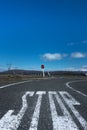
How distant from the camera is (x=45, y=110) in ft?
20.9

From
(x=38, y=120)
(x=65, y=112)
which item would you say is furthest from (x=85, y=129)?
(x=65, y=112)

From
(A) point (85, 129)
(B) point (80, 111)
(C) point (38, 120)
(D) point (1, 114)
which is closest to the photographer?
(A) point (85, 129)

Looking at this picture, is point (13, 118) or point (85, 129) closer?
point (85, 129)

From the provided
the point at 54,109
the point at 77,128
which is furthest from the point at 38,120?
the point at 54,109

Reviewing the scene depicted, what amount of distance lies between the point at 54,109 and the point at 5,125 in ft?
7.17

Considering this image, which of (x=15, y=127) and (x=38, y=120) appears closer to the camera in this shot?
(x=15, y=127)

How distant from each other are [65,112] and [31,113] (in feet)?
3.20

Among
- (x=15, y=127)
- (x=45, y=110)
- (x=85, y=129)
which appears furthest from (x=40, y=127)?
(x=45, y=110)

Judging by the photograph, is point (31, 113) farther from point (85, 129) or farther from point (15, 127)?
point (85, 129)

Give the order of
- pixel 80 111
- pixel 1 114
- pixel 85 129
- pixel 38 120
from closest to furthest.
→ pixel 85 129, pixel 38 120, pixel 1 114, pixel 80 111

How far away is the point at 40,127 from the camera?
14.9ft

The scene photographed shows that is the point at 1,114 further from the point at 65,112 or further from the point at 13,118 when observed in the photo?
the point at 65,112

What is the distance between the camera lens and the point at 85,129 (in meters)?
4.42

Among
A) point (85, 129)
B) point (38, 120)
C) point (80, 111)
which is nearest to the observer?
point (85, 129)
